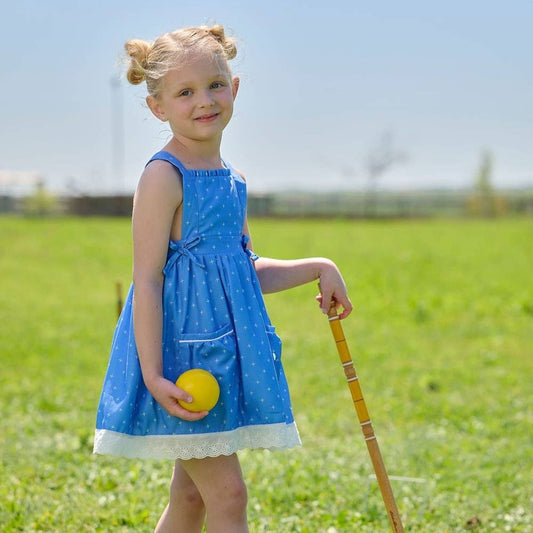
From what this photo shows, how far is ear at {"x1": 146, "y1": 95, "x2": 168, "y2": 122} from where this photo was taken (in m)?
3.00

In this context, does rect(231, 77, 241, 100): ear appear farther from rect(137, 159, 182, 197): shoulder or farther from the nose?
rect(137, 159, 182, 197): shoulder

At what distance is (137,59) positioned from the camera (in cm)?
301

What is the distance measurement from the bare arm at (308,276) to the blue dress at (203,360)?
0.25 metres

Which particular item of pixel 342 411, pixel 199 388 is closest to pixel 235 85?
pixel 199 388

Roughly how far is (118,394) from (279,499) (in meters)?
1.82

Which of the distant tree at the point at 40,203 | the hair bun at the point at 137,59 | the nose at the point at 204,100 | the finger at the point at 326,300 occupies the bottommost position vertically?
the distant tree at the point at 40,203

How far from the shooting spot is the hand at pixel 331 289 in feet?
10.3

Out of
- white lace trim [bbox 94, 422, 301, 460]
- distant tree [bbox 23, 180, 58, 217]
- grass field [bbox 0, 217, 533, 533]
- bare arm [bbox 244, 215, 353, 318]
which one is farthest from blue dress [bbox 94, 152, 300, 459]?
distant tree [bbox 23, 180, 58, 217]

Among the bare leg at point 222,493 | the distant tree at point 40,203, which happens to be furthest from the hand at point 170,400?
the distant tree at point 40,203

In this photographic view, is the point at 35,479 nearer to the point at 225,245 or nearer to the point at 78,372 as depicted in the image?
the point at 225,245

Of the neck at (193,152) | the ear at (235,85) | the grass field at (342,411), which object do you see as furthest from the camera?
the grass field at (342,411)

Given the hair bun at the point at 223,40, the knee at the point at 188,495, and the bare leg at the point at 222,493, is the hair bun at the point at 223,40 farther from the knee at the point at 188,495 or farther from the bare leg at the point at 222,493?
the knee at the point at 188,495

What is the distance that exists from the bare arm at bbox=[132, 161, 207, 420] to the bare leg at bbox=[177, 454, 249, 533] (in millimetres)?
230

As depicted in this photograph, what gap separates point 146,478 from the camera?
4.80 meters
